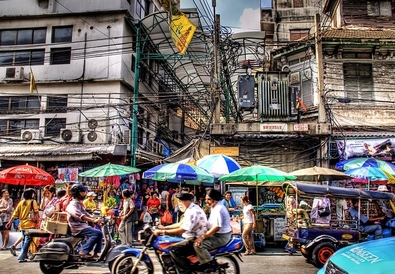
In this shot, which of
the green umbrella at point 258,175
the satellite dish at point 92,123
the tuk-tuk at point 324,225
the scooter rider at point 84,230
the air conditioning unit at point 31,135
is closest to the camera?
the scooter rider at point 84,230

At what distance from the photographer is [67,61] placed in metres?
A: 21.0

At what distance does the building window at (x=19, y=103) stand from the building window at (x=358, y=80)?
16.8 metres

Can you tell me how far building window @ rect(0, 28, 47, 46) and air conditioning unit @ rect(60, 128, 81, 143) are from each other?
6097 millimetres

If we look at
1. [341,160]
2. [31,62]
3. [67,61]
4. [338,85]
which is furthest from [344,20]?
[31,62]

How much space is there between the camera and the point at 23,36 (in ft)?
71.5

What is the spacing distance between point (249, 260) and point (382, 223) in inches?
165

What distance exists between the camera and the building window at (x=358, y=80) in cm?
1814

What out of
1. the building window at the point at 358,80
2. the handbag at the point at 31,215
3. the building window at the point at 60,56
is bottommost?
the handbag at the point at 31,215

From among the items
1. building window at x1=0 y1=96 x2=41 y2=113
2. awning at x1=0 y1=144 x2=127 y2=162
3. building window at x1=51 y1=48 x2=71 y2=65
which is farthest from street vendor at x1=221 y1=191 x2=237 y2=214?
building window at x1=51 y1=48 x2=71 y2=65

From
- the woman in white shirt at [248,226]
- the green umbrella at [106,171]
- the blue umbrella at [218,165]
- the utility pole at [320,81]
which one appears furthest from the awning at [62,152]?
the utility pole at [320,81]

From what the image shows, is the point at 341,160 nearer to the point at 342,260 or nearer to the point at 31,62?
the point at 342,260

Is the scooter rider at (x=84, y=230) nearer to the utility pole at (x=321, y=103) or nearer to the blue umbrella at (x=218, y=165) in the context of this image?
the blue umbrella at (x=218, y=165)

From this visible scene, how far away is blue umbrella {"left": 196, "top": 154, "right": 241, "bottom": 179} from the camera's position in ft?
43.3

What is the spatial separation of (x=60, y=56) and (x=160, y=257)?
17.7 metres
